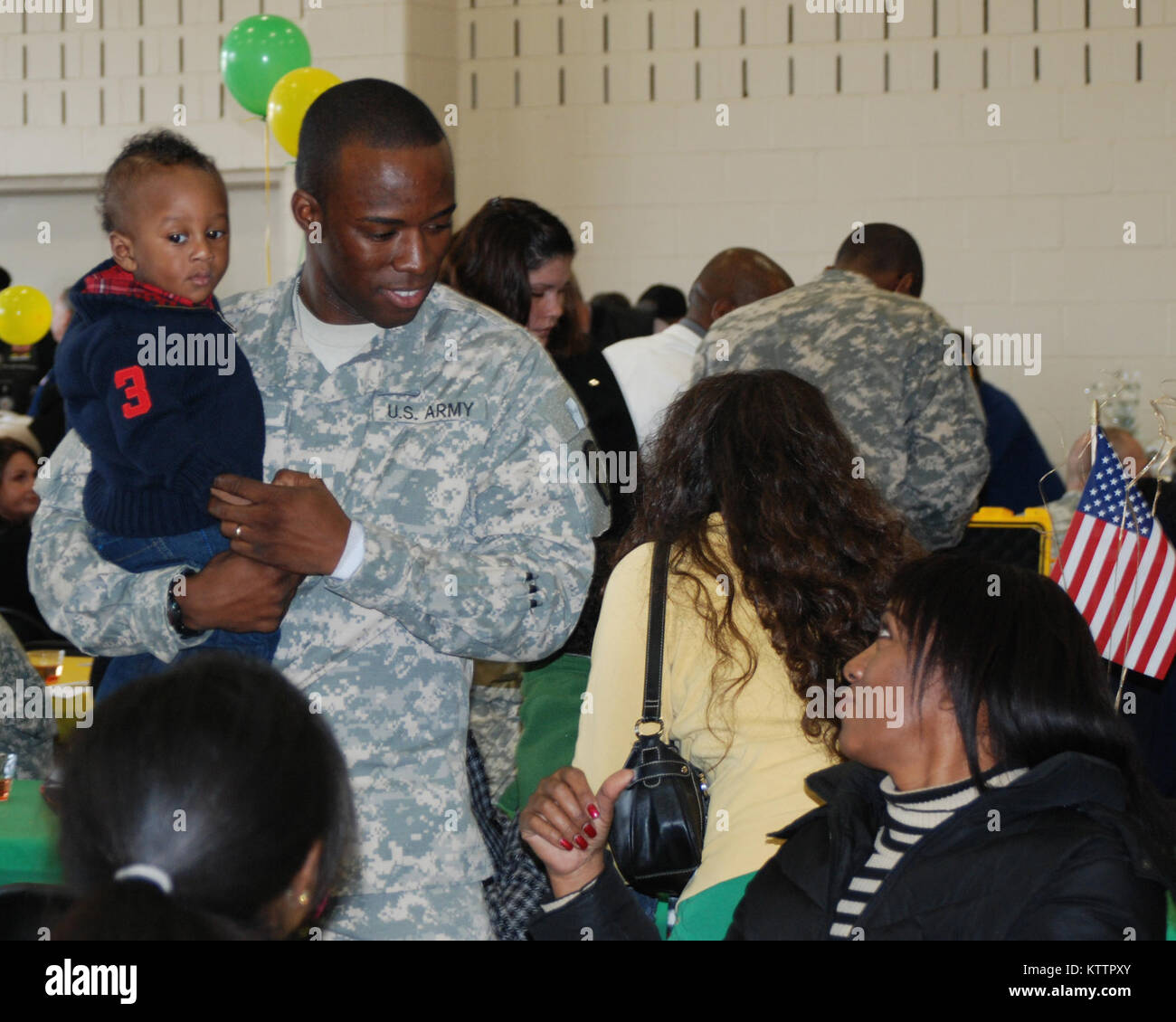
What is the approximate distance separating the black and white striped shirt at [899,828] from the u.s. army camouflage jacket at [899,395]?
5.11ft

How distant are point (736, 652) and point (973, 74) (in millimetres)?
5463

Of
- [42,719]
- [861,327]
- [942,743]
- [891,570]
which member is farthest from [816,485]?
[42,719]

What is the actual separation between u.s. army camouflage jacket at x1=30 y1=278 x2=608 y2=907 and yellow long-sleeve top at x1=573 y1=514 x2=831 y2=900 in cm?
30

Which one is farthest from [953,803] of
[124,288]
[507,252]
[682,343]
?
[682,343]

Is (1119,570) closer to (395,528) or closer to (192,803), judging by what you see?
(395,528)

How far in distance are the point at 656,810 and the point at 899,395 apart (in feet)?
5.23

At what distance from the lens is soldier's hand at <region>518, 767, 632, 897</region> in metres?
1.72

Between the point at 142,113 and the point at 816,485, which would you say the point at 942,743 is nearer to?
the point at 816,485

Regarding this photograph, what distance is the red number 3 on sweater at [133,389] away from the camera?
1.68 metres

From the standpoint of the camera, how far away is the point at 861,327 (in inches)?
130

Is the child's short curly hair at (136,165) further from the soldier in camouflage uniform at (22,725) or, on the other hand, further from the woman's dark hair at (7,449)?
the woman's dark hair at (7,449)

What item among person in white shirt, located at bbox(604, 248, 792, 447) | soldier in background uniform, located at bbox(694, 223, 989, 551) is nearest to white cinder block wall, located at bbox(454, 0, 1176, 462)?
person in white shirt, located at bbox(604, 248, 792, 447)

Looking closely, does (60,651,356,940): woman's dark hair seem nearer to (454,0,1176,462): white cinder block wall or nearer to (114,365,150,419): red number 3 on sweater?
(114,365,150,419): red number 3 on sweater

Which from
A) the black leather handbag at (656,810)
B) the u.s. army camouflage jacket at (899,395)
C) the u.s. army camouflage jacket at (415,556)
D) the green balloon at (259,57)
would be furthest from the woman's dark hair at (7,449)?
the black leather handbag at (656,810)
